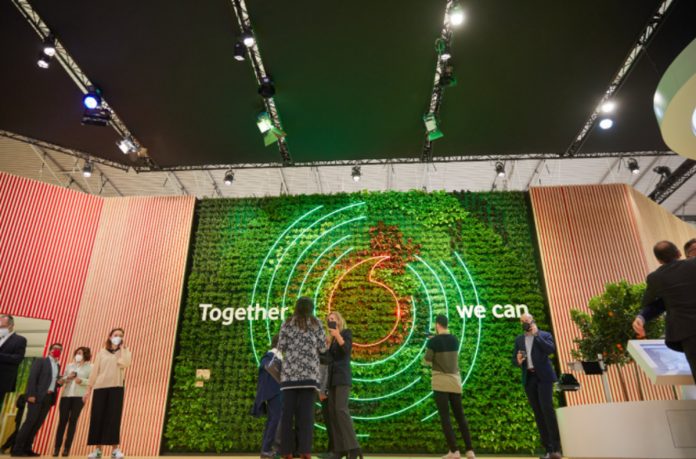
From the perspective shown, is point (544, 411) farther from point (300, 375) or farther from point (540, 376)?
point (300, 375)

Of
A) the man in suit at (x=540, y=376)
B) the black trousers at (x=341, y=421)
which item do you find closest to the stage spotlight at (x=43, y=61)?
the black trousers at (x=341, y=421)

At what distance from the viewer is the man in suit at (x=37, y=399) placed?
5949 mm

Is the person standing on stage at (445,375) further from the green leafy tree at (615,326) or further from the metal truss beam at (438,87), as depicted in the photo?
the metal truss beam at (438,87)

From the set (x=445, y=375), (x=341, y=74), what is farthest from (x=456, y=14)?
(x=445, y=375)

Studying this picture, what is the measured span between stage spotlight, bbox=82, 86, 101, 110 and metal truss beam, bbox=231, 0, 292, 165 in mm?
2273

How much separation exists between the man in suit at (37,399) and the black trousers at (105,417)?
1360mm

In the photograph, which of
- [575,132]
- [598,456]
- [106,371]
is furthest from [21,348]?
[575,132]

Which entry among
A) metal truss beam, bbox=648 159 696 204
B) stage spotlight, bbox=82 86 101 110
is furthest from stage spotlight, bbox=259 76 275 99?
metal truss beam, bbox=648 159 696 204

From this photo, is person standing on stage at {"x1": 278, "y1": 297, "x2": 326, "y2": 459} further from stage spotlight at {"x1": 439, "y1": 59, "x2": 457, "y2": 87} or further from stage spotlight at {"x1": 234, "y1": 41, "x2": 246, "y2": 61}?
stage spotlight at {"x1": 439, "y1": 59, "x2": 457, "y2": 87}

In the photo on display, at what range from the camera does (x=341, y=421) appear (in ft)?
13.2

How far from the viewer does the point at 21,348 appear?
491cm

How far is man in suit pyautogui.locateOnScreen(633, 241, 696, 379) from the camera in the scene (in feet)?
9.28

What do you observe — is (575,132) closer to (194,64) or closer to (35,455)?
(194,64)

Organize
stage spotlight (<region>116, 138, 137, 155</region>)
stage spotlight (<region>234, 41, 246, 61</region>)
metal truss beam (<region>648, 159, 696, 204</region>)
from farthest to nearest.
A: metal truss beam (<region>648, 159, 696, 204</region>)
stage spotlight (<region>116, 138, 137, 155</region>)
stage spotlight (<region>234, 41, 246, 61</region>)
